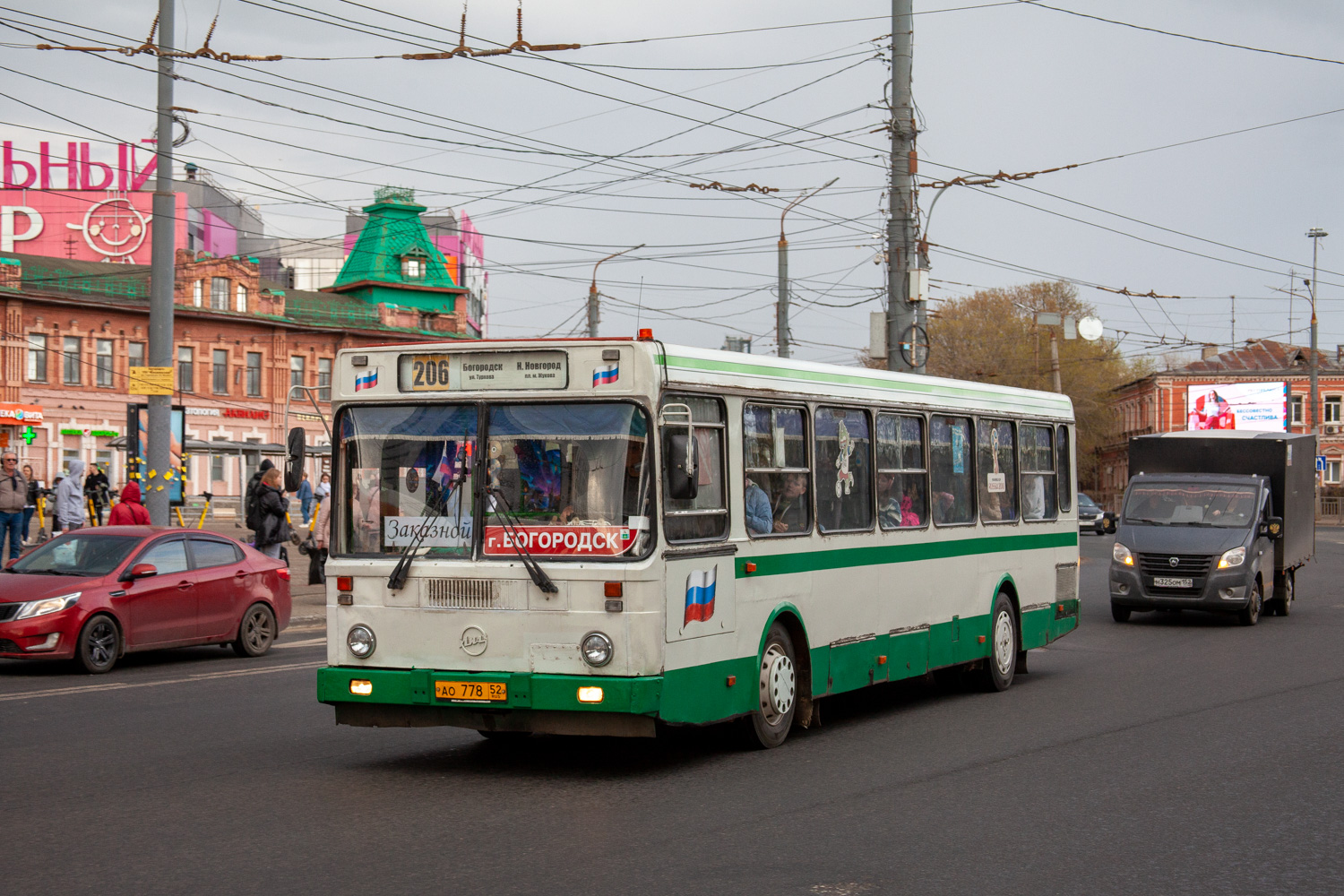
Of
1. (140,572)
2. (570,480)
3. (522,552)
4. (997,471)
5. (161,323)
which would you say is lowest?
(140,572)

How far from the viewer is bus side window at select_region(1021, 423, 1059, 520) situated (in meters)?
14.9

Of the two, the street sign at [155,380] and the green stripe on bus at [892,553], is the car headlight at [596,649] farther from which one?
the street sign at [155,380]

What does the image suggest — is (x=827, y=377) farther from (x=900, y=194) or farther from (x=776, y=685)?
(x=900, y=194)

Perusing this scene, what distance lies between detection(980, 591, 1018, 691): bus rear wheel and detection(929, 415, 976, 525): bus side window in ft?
3.89

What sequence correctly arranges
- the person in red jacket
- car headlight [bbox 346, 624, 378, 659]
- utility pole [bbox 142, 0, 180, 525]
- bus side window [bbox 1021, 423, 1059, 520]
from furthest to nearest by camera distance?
the person in red jacket → utility pole [bbox 142, 0, 180, 525] → bus side window [bbox 1021, 423, 1059, 520] → car headlight [bbox 346, 624, 378, 659]

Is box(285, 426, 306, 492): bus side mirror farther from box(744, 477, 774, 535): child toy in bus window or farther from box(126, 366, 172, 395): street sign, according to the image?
box(126, 366, 172, 395): street sign

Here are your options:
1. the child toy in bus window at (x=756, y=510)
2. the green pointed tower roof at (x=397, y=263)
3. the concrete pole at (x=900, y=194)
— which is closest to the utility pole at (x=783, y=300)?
the concrete pole at (x=900, y=194)

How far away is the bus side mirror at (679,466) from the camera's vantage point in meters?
8.95

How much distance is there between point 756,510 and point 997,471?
4.67 m

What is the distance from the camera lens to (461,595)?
363 inches

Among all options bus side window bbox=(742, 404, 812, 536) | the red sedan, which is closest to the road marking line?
the red sedan

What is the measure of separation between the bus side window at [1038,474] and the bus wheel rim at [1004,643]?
103 cm

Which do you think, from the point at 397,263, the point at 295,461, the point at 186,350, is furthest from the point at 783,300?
the point at 397,263

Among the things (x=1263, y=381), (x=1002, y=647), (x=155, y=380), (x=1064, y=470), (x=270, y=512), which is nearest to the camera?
(x=1002, y=647)
